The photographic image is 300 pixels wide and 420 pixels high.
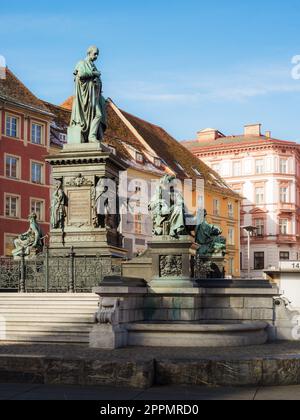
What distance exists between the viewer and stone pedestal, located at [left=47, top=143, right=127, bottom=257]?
63.0ft

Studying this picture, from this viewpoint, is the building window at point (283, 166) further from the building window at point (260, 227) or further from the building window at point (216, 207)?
the building window at point (216, 207)

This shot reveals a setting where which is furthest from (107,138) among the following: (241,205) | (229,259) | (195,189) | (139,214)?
(241,205)

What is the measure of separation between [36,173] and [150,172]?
38.7 feet

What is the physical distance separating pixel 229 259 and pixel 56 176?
54.4 m

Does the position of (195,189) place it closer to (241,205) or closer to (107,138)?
(107,138)

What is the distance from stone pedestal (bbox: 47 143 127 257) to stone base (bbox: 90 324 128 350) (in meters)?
5.79

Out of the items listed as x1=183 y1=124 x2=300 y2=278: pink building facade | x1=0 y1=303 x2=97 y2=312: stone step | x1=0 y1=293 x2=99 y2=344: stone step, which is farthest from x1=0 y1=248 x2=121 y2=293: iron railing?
x1=183 y1=124 x2=300 y2=278: pink building facade

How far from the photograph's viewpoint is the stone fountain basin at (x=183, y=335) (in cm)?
1343

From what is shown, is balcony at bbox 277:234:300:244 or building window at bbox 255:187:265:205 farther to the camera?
building window at bbox 255:187:265:205

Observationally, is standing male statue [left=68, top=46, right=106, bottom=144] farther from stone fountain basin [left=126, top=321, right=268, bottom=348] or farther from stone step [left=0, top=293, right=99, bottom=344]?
stone fountain basin [left=126, top=321, right=268, bottom=348]

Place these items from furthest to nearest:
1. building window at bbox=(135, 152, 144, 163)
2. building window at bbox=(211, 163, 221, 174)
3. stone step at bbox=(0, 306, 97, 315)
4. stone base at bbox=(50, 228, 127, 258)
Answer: building window at bbox=(211, 163, 221, 174), building window at bbox=(135, 152, 144, 163), stone base at bbox=(50, 228, 127, 258), stone step at bbox=(0, 306, 97, 315)

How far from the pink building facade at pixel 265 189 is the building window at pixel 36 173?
33025 millimetres

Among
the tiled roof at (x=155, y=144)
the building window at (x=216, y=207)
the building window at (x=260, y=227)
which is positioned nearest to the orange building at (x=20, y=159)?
the tiled roof at (x=155, y=144)

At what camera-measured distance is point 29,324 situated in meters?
15.0
